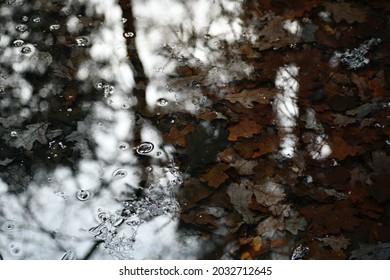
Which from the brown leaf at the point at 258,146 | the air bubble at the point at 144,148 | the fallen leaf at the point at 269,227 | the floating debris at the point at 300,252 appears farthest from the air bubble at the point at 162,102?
the floating debris at the point at 300,252

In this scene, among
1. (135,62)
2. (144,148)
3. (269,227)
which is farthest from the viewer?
(135,62)

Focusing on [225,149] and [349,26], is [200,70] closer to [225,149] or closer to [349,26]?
[225,149]

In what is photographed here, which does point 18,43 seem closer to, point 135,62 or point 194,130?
point 135,62

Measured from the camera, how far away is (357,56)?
3.25 m

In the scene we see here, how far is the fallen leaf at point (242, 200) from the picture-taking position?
2467mm

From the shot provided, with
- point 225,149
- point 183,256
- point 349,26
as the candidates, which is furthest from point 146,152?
point 349,26

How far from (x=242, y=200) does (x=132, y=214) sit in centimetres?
64

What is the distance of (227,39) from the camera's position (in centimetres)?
348

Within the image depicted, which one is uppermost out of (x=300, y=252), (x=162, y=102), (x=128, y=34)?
(x=128, y=34)

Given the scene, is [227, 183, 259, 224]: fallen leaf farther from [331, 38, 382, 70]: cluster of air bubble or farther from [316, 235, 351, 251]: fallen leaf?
[331, 38, 382, 70]: cluster of air bubble

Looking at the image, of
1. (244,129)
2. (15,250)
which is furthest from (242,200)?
(15,250)

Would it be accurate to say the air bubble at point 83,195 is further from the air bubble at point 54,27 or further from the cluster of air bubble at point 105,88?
the air bubble at point 54,27

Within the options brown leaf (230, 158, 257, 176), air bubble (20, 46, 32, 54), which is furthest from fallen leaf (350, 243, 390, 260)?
air bubble (20, 46, 32, 54)
